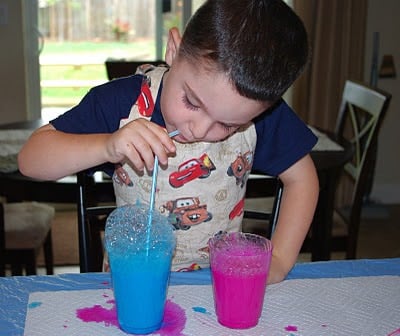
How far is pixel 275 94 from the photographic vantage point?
3.27ft

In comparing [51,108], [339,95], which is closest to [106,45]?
[51,108]

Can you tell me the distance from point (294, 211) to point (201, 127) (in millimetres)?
366

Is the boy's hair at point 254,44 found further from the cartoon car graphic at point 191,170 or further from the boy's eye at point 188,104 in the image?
the cartoon car graphic at point 191,170

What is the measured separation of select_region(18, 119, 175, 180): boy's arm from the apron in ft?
0.67

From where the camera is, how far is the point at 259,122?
136 cm

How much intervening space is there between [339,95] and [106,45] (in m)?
1.49

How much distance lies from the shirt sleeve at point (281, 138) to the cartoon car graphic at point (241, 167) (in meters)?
0.03

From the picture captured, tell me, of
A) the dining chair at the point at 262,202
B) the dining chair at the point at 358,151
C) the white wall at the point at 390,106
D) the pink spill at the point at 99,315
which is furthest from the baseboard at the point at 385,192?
the pink spill at the point at 99,315

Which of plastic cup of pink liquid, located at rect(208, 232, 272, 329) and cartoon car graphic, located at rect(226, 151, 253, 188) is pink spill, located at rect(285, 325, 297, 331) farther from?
cartoon car graphic, located at rect(226, 151, 253, 188)

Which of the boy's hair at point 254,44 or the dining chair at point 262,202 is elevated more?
the boy's hair at point 254,44

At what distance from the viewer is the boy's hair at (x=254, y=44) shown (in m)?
0.94

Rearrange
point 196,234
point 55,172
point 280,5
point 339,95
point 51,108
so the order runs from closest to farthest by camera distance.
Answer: point 280,5 < point 55,172 < point 196,234 < point 339,95 < point 51,108

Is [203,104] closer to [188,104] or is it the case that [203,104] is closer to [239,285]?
[188,104]

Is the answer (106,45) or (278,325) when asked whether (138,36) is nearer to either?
(106,45)
